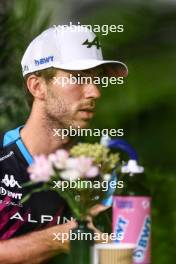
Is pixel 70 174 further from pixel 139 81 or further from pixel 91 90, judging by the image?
pixel 139 81

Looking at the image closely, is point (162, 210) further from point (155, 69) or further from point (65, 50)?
point (65, 50)

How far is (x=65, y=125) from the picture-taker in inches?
92.7

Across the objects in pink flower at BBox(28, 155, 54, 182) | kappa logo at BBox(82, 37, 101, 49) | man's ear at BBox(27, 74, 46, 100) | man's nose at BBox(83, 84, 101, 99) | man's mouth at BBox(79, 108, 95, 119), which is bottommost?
pink flower at BBox(28, 155, 54, 182)

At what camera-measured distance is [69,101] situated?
92.3 inches

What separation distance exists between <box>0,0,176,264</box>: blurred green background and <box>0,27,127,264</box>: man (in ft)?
0.51

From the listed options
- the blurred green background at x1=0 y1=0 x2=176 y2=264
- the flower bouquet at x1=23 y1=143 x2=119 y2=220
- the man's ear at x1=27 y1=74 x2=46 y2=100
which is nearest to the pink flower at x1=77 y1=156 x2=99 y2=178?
the flower bouquet at x1=23 y1=143 x2=119 y2=220

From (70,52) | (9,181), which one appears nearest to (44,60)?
(70,52)

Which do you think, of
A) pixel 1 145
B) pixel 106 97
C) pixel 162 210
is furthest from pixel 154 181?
pixel 1 145

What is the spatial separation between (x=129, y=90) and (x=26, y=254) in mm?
513

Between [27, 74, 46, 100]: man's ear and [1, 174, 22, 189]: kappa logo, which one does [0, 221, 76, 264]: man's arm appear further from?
[27, 74, 46, 100]: man's ear

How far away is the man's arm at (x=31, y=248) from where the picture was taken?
2.35 meters

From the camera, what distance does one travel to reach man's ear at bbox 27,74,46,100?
7.79 feet

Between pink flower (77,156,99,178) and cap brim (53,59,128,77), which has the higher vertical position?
cap brim (53,59,128,77)

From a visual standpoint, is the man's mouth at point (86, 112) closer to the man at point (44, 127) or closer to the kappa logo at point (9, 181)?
the man at point (44, 127)
